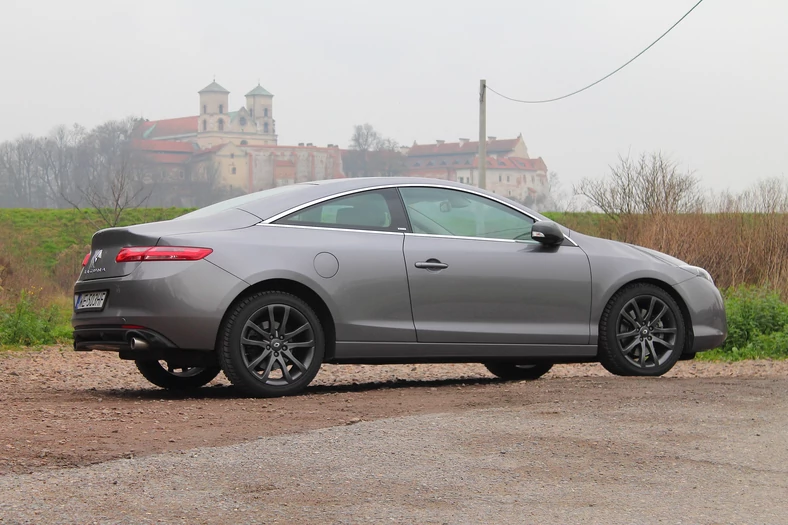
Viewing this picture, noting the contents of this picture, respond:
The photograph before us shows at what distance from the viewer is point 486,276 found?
800 cm

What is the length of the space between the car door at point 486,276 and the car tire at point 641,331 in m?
0.27

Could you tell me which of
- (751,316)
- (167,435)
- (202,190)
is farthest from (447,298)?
(202,190)

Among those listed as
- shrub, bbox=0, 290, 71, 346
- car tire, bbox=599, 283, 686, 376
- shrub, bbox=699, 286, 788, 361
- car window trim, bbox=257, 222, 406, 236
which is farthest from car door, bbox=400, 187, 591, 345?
shrub, bbox=0, 290, 71, 346

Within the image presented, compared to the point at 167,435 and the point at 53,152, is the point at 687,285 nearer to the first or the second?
the point at 167,435

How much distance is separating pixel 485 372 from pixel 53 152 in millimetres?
121622

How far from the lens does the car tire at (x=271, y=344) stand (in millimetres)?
7148

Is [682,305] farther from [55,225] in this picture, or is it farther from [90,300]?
[55,225]

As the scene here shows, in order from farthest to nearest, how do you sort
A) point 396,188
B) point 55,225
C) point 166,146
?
point 166,146
point 55,225
point 396,188

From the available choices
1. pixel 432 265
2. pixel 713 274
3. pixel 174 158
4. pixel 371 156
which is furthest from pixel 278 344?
pixel 174 158

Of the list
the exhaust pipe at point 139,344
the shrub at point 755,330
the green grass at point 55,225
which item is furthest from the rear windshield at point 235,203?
the green grass at point 55,225

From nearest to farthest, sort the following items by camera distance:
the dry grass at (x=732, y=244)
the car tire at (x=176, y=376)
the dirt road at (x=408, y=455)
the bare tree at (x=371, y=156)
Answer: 1. the dirt road at (x=408, y=455)
2. the car tire at (x=176, y=376)
3. the dry grass at (x=732, y=244)
4. the bare tree at (x=371, y=156)

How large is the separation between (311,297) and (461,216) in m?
1.37

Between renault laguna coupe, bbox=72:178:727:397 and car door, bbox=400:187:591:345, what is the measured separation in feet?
0.03

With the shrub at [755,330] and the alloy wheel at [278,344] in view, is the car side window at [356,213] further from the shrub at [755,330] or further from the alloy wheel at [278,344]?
the shrub at [755,330]
